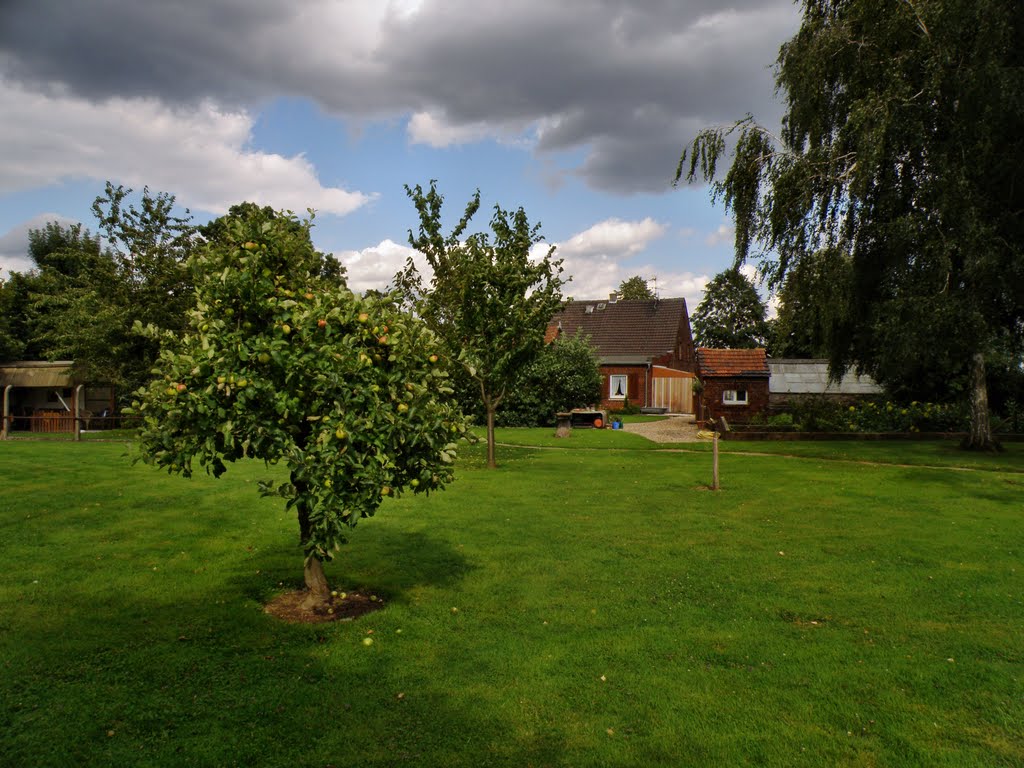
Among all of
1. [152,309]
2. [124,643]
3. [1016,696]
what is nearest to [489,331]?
[124,643]

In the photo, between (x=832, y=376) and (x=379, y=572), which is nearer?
(x=379, y=572)

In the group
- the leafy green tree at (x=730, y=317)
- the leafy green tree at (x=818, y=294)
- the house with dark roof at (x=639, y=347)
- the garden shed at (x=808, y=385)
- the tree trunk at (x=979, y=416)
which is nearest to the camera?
the leafy green tree at (x=818, y=294)

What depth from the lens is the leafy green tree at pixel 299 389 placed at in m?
5.93

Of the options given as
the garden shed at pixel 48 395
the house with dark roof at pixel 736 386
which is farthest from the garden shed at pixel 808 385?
the garden shed at pixel 48 395

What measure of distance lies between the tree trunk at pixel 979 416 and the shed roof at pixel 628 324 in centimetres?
2895

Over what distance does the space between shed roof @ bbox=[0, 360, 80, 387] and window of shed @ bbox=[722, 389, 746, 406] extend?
30.9m

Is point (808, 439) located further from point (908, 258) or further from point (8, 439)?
point (8, 439)

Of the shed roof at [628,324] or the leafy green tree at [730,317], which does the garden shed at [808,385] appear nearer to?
the shed roof at [628,324]

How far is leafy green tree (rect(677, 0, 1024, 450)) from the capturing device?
17.8 meters

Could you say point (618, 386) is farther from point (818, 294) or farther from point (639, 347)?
point (818, 294)

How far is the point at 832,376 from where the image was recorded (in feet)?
78.9

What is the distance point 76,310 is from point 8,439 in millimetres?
6449

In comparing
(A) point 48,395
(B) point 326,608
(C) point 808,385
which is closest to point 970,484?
(B) point 326,608

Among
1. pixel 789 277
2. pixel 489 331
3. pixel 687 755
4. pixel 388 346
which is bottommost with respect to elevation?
pixel 687 755
